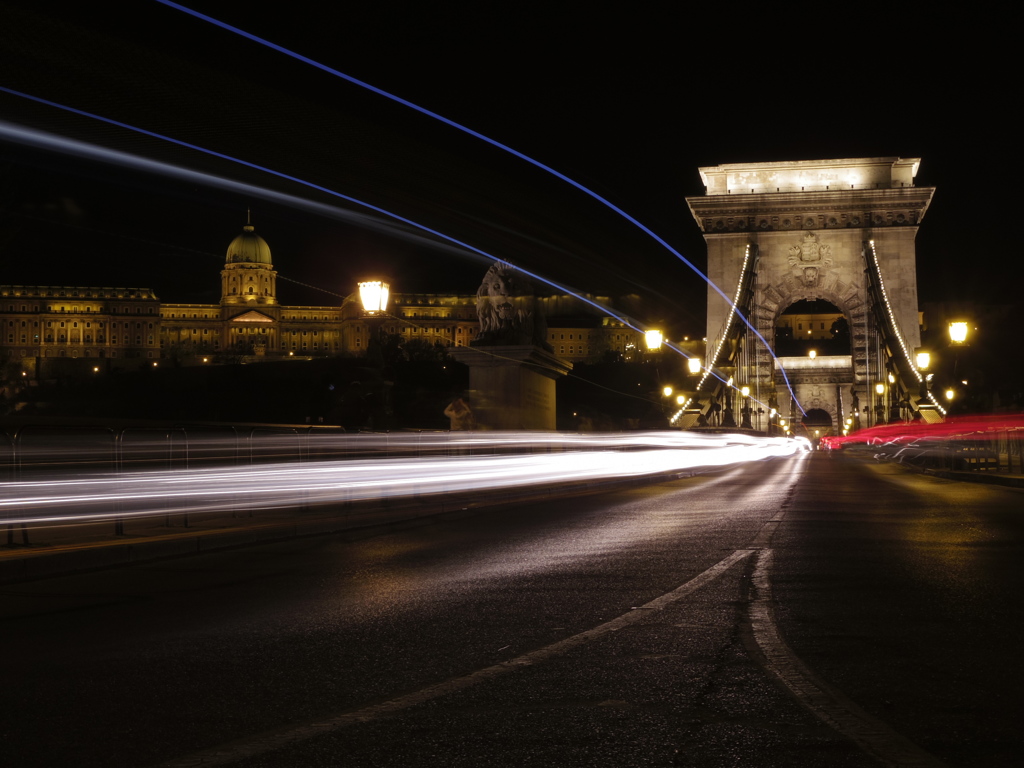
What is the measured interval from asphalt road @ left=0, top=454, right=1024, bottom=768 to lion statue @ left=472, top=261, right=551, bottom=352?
31.2ft

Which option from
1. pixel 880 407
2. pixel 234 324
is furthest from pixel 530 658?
pixel 234 324

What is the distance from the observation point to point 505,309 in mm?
20500

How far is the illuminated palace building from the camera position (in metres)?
165

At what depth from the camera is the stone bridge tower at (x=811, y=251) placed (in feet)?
224

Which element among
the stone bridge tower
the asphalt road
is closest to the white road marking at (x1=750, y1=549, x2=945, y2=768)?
the asphalt road

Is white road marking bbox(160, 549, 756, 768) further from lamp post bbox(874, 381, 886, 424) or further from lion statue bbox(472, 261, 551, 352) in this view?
lamp post bbox(874, 381, 886, 424)

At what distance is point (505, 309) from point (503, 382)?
53.6 inches

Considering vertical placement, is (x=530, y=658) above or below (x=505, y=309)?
below

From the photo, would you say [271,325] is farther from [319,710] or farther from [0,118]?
[319,710]

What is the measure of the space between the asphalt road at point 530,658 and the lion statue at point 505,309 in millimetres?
9513

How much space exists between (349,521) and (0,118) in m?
7.42

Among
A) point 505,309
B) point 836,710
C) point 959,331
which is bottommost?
point 836,710

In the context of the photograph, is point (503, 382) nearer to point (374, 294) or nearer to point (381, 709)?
point (374, 294)

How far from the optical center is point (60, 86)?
55.1 ft
